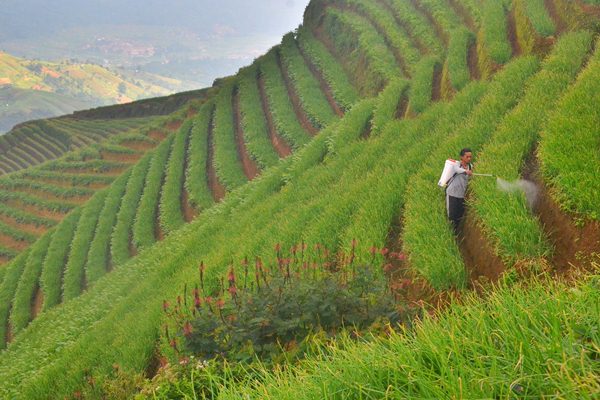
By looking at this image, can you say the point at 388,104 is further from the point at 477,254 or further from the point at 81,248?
the point at 81,248

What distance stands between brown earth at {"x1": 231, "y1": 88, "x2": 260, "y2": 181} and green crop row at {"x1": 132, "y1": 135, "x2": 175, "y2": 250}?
5.37m

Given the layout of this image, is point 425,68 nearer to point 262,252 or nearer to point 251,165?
point 251,165

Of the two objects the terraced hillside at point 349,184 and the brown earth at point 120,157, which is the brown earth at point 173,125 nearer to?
the brown earth at point 120,157

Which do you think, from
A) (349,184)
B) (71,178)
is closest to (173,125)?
(71,178)

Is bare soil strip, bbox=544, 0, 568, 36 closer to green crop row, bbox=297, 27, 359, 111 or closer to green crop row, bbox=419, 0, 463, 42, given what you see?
green crop row, bbox=419, 0, 463, 42

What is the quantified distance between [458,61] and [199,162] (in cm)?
1603

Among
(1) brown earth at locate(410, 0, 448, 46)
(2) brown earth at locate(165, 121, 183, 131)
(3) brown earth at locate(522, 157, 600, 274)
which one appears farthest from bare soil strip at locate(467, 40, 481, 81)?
(2) brown earth at locate(165, 121, 183, 131)

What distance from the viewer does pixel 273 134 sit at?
27250mm

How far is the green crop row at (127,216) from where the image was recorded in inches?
976

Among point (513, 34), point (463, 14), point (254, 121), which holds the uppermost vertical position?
point (254, 121)

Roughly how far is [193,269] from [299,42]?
1219 inches

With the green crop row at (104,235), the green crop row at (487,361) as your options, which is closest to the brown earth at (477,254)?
the green crop row at (487,361)

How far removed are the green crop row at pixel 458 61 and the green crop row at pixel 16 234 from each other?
33.0m

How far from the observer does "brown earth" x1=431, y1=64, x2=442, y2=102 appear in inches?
639
